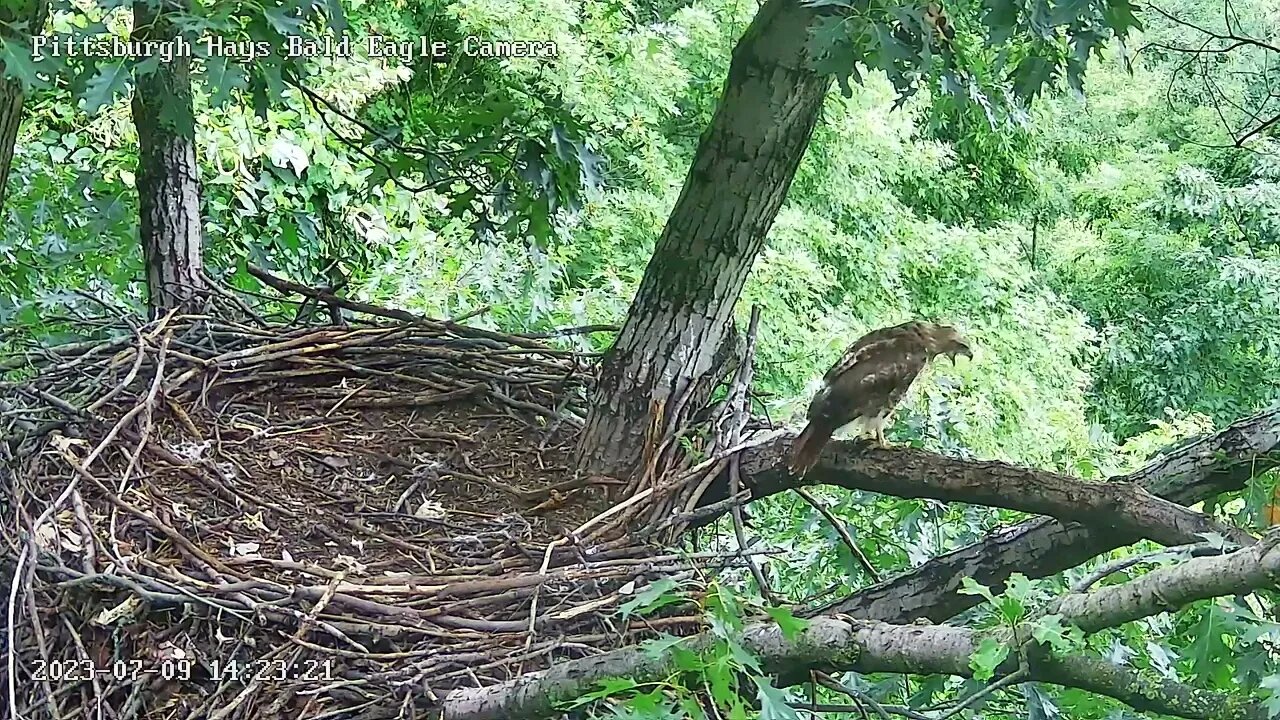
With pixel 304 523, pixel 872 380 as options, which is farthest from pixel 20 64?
pixel 872 380

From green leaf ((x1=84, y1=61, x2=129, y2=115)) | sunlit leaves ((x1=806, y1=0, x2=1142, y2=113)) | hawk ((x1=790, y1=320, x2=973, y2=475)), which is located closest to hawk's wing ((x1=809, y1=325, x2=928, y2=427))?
hawk ((x1=790, y1=320, x2=973, y2=475))

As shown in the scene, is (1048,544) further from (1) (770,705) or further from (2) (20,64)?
(2) (20,64)

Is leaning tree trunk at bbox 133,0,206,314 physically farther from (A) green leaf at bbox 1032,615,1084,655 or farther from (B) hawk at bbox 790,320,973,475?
(A) green leaf at bbox 1032,615,1084,655

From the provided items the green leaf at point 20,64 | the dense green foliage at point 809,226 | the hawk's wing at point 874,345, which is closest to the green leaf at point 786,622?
the dense green foliage at point 809,226

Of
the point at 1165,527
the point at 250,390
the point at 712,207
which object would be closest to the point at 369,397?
the point at 250,390

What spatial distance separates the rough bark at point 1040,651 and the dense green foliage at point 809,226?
0.26 meters

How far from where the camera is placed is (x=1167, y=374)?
396 inches

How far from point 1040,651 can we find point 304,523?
5.80 ft

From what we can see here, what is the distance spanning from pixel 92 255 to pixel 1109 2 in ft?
9.62

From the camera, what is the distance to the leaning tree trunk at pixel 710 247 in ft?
7.66

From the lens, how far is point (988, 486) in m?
2.13

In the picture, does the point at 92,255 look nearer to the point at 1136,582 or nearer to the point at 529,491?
the point at 529,491

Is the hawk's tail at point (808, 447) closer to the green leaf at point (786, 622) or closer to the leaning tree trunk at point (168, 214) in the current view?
the green leaf at point (786, 622)

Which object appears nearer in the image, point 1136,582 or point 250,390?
point 1136,582
